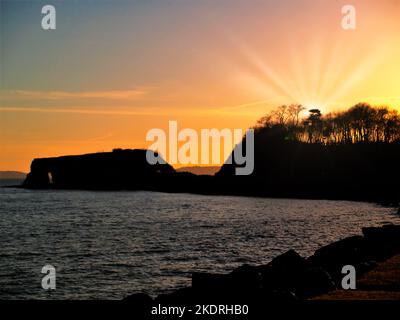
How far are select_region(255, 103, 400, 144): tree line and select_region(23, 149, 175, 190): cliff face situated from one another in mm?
67611

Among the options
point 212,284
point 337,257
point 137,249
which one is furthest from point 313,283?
point 137,249

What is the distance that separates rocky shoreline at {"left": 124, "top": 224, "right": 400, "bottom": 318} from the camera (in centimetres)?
1152

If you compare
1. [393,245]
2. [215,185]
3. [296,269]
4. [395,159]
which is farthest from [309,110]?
[296,269]

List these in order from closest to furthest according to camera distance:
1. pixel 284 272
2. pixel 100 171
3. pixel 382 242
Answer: pixel 284 272, pixel 382 242, pixel 100 171

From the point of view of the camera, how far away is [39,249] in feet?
114

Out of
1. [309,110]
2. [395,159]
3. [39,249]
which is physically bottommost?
[39,249]

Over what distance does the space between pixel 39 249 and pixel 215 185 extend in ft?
354

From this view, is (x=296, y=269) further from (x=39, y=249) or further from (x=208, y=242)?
(x=39, y=249)

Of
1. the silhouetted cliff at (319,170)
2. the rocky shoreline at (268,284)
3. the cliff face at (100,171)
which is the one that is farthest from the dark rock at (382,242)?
the cliff face at (100,171)

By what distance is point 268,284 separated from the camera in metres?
16.7

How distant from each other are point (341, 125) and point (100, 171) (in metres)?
96.4

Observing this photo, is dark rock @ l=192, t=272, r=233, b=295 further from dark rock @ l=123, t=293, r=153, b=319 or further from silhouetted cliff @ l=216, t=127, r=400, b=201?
silhouetted cliff @ l=216, t=127, r=400, b=201
